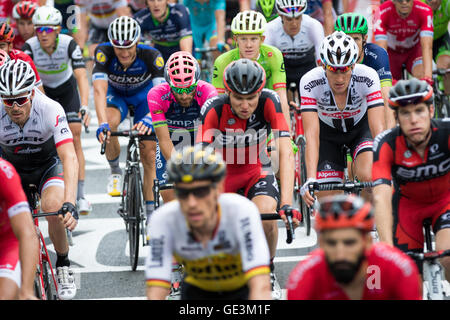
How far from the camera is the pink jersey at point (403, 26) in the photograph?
11.0 metres

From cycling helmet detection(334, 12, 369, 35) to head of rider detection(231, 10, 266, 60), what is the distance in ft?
3.02

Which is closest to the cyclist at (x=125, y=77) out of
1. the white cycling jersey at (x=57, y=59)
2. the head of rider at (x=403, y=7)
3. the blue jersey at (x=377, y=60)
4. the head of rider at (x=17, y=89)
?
the white cycling jersey at (x=57, y=59)

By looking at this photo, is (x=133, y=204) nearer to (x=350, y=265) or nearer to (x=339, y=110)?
(x=339, y=110)

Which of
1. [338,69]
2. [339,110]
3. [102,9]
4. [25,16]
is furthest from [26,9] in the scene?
[338,69]

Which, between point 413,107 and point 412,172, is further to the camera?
point 412,172

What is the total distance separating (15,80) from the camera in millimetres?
7004

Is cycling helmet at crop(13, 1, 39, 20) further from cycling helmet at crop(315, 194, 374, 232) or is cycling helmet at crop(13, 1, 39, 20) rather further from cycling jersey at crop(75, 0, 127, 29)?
cycling helmet at crop(315, 194, 374, 232)

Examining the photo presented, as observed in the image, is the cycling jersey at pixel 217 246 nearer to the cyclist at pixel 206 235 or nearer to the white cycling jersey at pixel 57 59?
the cyclist at pixel 206 235

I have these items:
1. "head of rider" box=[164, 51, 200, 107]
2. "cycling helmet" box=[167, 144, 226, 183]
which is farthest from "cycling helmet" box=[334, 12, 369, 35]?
"cycling helmet" box=[167, 144, 226, 183]

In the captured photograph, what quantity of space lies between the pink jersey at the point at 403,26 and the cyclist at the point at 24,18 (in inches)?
202

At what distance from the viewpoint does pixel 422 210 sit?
6.16m

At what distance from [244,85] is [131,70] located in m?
3.56

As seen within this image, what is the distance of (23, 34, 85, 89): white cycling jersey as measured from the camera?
1098cm

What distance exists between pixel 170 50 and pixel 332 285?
920 cm
